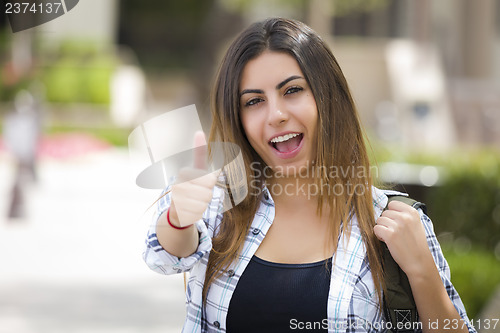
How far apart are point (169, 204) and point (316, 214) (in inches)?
16.1

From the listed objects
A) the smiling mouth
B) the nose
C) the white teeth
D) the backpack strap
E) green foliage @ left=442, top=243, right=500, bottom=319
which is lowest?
green foliage @ left=442, top=243, right=500, bottom=319

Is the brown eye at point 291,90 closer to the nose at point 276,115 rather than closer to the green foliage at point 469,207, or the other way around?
the nose at point 276,115

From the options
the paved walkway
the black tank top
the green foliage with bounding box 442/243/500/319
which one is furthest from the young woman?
the green foliage with bounding box 442/243/500/319

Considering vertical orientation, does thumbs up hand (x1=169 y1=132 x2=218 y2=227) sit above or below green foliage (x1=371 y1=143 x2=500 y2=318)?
above

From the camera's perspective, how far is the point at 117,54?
23.4 metres

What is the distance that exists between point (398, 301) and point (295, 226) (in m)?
0.34

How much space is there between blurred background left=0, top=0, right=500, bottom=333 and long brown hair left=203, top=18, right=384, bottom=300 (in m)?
0.10

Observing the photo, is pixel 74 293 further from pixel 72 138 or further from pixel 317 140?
pixel 72 138

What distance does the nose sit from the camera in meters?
1.80

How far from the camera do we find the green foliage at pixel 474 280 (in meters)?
4.54

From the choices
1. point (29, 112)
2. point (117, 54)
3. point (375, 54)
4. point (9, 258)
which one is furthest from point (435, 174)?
point (117, 54)

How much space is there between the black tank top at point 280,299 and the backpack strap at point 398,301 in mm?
151

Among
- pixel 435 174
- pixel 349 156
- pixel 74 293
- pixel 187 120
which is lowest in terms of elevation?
pixel 74 293

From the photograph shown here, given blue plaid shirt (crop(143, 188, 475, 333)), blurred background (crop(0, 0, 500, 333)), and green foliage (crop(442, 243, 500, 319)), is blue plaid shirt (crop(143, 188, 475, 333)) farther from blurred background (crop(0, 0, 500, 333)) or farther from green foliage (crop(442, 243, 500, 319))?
green foliage (crop(442, 243, 500, 319))
